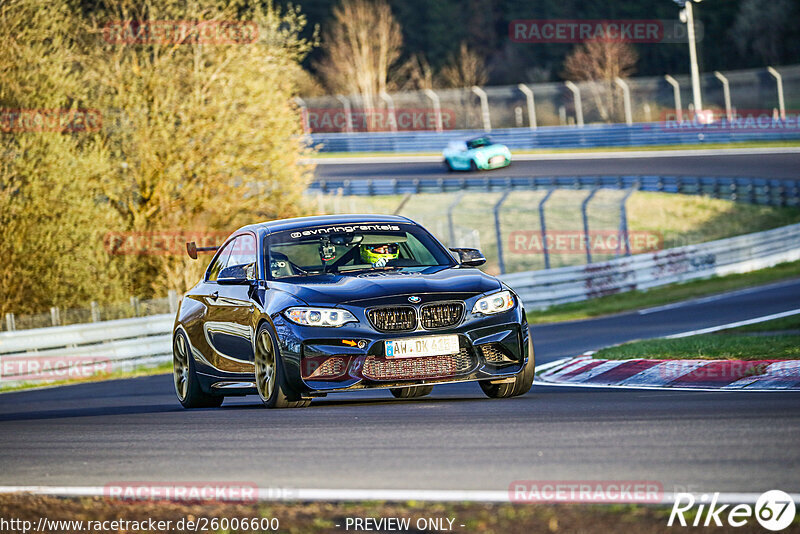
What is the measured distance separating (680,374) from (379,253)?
3231mm

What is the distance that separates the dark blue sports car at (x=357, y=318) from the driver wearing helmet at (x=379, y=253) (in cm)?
1

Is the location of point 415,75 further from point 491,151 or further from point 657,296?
point 657,296

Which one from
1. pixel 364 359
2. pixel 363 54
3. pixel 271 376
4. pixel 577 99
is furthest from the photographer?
pixel 363 54

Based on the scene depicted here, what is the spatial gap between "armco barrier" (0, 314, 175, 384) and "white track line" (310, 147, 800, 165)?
86.5 ft

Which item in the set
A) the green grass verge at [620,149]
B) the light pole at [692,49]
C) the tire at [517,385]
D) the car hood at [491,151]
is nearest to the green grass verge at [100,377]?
the tire at [517,385]

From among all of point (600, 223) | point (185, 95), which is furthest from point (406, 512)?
point (600, 223)

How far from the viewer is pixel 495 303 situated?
9.73 metres

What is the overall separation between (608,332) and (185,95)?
42.4 feet

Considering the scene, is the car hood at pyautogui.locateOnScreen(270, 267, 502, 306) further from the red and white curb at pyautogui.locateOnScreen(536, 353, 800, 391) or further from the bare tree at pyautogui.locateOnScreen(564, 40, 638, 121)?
the bare tree at pyautogui.locateOnScreen(564, 40, 638, 121)

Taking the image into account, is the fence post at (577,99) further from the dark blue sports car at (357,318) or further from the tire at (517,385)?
the tire at (517,385)

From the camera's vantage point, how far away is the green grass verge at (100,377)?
19.8 metres

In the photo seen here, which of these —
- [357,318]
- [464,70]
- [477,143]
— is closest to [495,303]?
[357,318]

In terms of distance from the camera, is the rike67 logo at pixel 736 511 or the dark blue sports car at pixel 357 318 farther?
the dark blue sports car at pixel 357 318

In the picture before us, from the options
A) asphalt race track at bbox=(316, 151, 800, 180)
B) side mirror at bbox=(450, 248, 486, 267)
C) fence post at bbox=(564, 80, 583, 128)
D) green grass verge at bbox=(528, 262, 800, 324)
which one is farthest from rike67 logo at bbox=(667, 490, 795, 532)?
fence post at bbox=(564, 80, 583, 128)
